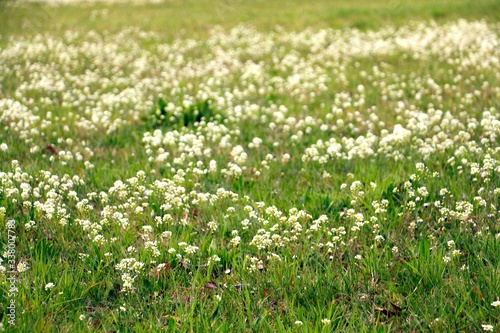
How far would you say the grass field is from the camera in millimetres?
4281

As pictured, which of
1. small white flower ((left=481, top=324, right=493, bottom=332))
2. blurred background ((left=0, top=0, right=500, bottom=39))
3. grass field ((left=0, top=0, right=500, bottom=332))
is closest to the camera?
small white flower ((left=481, top=324, right=493, bottom=332))

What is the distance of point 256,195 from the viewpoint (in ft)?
20.4

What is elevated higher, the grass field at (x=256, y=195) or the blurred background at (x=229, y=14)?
the blurred background at (x=229, y=14)

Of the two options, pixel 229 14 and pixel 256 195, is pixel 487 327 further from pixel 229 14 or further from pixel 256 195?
pixel 229 14

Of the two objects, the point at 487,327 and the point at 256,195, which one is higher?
the point at 256,195

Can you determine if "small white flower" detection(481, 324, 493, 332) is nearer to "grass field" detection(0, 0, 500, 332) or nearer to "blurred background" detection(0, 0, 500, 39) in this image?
"grass field" detection(0, 0, 500, 332)

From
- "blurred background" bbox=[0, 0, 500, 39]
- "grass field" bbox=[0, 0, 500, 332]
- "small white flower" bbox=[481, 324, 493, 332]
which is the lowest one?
"small white flower" bbox=[481, 324, 493, 332]

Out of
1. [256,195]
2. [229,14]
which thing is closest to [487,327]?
[256,195]

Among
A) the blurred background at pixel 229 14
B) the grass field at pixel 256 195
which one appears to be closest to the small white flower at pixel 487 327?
the grass field at pixel 256 195

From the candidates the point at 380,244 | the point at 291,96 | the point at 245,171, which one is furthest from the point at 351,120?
the point at 380,244

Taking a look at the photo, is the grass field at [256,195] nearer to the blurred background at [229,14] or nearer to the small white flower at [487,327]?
the small white flower at [487,327]

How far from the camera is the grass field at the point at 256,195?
4.28 meters

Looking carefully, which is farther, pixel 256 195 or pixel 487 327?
pixel 256 195

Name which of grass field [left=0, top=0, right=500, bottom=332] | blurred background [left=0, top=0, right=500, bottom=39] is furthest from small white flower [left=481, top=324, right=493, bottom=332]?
blurred background [left=0, top=0, right=500, bottom=39]
